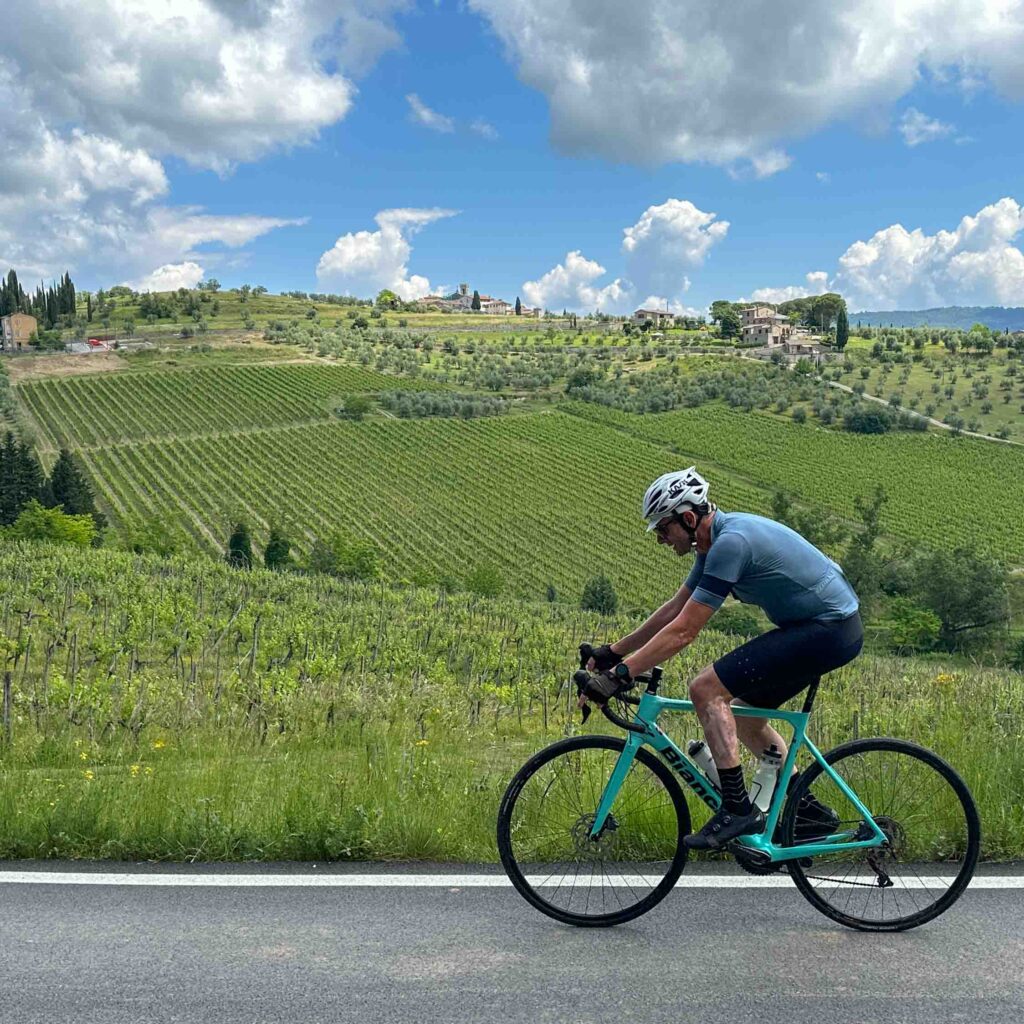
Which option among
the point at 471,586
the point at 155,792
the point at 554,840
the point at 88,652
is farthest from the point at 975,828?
the point at 471,586

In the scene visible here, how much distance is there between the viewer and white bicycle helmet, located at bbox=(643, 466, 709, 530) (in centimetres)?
423

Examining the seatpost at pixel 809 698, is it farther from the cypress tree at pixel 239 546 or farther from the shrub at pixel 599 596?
the cypress tree at pixel 239 546

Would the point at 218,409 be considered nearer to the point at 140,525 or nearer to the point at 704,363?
the point at 140,525

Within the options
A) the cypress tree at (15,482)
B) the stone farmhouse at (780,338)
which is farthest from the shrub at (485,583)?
the stone farmhouse at (780,338)

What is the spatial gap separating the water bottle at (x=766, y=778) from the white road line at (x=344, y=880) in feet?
1.74

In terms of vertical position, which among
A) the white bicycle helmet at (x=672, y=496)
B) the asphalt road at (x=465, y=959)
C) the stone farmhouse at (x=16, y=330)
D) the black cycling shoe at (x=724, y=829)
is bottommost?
the asphalt road at (x=465, y=959)

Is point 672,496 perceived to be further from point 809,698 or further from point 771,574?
point 809,698

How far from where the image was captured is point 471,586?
208ft

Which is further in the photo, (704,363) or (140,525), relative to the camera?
(704,363)

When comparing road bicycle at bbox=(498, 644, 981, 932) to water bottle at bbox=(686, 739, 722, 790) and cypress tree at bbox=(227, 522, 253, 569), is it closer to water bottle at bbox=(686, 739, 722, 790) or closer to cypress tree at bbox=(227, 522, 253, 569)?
water bottle at bbox=(686, 739, 722, 790)

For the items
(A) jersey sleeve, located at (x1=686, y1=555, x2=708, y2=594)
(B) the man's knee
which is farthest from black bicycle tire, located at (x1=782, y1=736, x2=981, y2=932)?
(A) jersey sleeve, located at (x1=686, y1=555, x2=708, y2=594)

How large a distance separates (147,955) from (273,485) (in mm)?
81704

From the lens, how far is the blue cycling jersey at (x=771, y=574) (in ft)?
13.4

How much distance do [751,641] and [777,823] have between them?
2.88ft
